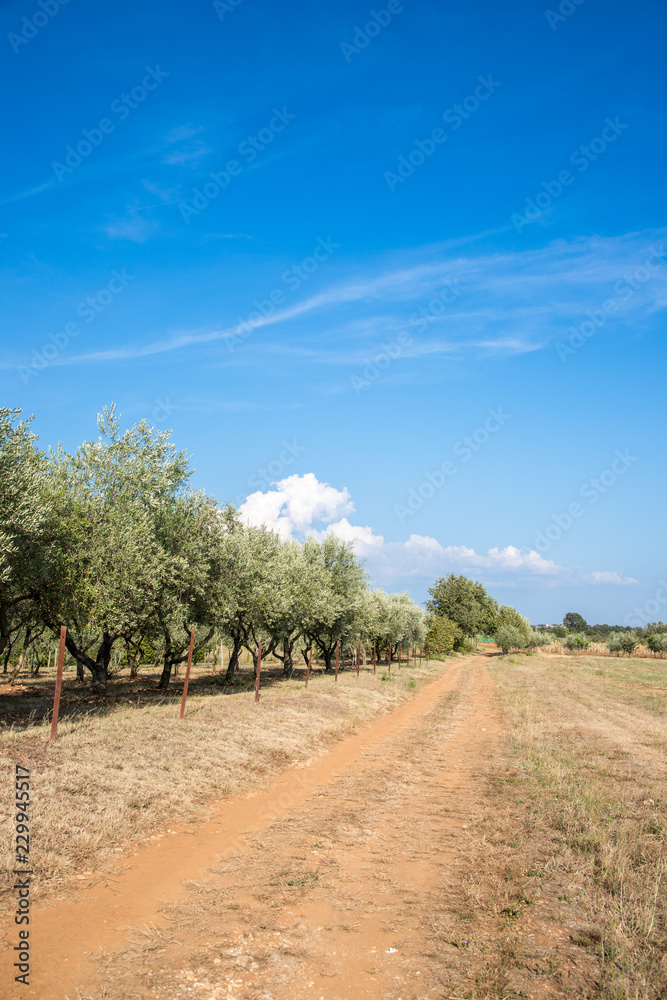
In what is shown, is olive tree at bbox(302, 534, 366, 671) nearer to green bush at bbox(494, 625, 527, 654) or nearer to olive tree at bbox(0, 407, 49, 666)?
olive tree at bbox(0, 407, 49, 666)

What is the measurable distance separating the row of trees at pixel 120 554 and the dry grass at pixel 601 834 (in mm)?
14055

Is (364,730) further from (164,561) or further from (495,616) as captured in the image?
(495,616)

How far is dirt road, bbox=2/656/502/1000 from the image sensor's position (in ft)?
19.1

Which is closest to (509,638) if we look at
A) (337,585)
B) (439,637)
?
(439,637)

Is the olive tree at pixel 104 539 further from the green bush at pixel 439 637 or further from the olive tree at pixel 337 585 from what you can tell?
the green bush at pixel 439 637

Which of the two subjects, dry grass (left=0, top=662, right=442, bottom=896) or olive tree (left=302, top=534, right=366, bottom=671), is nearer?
dry grass (left=0, top=662, right=442, bottom=896)

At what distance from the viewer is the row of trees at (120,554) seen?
17.5 meters

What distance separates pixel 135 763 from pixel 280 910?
6.66m

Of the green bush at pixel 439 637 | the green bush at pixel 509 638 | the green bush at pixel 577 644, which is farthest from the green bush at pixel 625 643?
the green bush at pixel 439 637

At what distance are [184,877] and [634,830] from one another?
7658 mm

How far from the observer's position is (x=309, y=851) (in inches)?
370

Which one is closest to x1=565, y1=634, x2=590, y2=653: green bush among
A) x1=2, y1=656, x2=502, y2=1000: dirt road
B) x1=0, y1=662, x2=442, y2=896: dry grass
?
x1=0, y1=662, x2=442, y2=896: dry grass

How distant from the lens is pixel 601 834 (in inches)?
371

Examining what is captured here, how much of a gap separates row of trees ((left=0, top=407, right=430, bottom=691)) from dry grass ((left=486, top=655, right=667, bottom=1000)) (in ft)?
46.1
